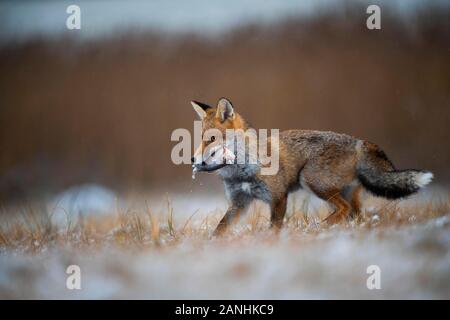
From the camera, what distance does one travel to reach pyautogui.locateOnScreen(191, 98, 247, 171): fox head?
460 centimetres

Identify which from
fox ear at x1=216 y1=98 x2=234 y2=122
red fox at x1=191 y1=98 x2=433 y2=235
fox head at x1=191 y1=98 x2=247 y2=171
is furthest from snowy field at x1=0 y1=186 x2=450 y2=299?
fox ear at x1=216 y1=98 x2=234 y2=122

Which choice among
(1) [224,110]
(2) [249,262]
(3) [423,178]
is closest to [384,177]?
(3) [423,178]

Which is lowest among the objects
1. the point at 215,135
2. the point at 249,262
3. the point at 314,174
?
the point at 249,262

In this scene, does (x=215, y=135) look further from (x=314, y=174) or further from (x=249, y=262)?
(x=249, y=262)

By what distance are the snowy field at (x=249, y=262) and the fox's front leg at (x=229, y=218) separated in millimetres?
161

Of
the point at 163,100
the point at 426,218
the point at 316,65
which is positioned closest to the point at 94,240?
the point at 163,100

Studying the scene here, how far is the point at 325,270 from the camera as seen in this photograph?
367cm

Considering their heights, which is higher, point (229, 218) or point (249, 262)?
point (229, 218)

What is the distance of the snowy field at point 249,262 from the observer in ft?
12.2

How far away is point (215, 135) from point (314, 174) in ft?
3.31

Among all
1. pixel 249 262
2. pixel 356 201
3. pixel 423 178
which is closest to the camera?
pixel 249 262

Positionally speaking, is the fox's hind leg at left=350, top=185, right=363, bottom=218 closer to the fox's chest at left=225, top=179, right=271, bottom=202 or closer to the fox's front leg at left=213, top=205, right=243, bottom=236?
the fox's chest at left=225, top=179, right=271, bottom=202

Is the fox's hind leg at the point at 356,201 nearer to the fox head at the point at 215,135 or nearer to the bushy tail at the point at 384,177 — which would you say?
the bushy tail at the point at 384,177

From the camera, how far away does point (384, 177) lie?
495 cm
